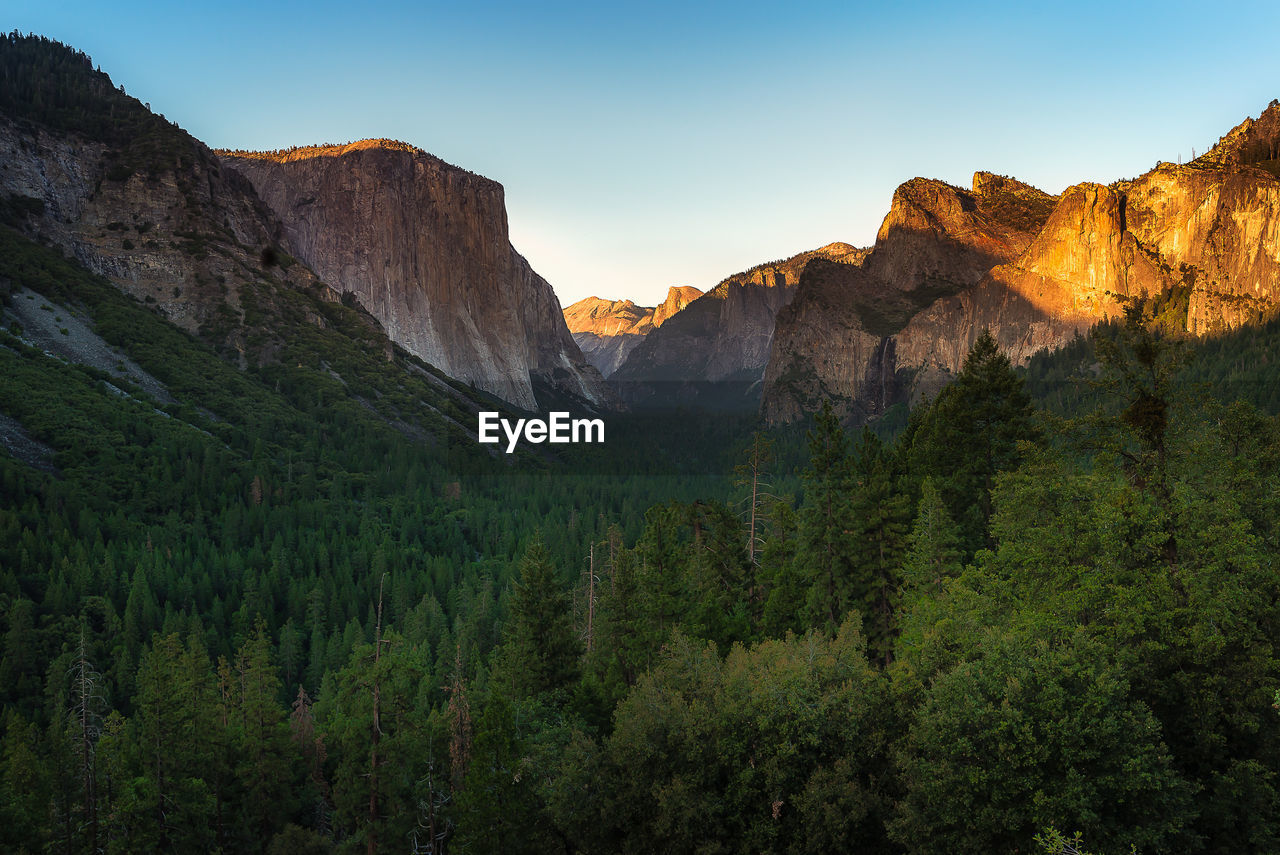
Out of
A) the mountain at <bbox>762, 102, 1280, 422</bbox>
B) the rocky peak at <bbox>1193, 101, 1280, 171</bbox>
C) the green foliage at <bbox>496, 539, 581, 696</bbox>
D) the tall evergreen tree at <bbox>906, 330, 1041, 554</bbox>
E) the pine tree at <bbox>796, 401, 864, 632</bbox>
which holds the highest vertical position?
the rocky peak at <bbox>1193, 101, 1280, 171</bbox>

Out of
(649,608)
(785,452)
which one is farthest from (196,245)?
(649,608)

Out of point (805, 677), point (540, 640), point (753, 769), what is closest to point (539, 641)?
point (540, 640)

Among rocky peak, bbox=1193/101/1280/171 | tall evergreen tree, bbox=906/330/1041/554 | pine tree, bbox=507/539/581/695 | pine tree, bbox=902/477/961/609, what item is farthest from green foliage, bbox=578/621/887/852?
rocky peak, bbox=1193/101/1280/171

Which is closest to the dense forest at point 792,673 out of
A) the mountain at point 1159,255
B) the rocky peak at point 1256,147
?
the mountain at point 1159,255

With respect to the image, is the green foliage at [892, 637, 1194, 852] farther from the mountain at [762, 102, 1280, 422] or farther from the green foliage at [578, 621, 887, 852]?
the mountain at [762, 102, 1280, 422]

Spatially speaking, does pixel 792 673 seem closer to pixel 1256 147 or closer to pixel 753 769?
pixel 753 769

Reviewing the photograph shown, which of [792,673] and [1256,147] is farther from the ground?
[1256,147]

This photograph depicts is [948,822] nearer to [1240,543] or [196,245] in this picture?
[1240,543]

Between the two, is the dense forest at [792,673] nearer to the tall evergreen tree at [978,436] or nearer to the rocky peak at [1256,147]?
the tall evergreen tree at [978,436]

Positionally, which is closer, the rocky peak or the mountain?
the mountain

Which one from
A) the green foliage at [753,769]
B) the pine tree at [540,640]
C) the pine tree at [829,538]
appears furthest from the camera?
the pine tree at [540,640]

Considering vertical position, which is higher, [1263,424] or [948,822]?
[1263,424]
